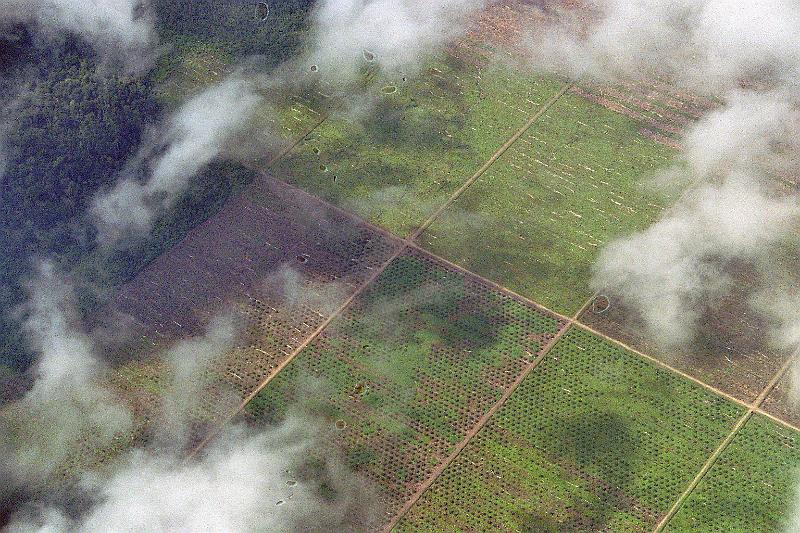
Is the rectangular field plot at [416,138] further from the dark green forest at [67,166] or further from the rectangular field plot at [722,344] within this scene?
the rectangular field plot at [722,344]

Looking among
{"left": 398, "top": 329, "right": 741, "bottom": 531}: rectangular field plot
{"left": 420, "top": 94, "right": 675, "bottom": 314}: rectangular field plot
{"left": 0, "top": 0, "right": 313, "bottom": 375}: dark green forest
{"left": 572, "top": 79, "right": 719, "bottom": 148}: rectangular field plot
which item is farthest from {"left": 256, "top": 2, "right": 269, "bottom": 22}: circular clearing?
{"left": 398, "top": 329, "right": 741, "bottom": 531}: rectangular field plot

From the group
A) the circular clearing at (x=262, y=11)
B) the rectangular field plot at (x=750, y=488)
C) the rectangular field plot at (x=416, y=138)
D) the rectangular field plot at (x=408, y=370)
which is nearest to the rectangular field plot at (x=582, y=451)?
the rectangular field plot at (x=750, y=488)

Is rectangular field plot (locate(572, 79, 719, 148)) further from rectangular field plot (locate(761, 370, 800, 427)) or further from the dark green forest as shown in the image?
the dark green forest

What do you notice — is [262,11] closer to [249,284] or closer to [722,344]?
[249,284]

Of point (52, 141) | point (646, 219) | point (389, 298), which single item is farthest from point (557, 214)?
point (52, 141)

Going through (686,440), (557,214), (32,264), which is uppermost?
(32,264)

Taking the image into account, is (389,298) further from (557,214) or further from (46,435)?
(46,435)

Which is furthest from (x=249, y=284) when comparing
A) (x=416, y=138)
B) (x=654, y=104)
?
(x=654, y=104)
